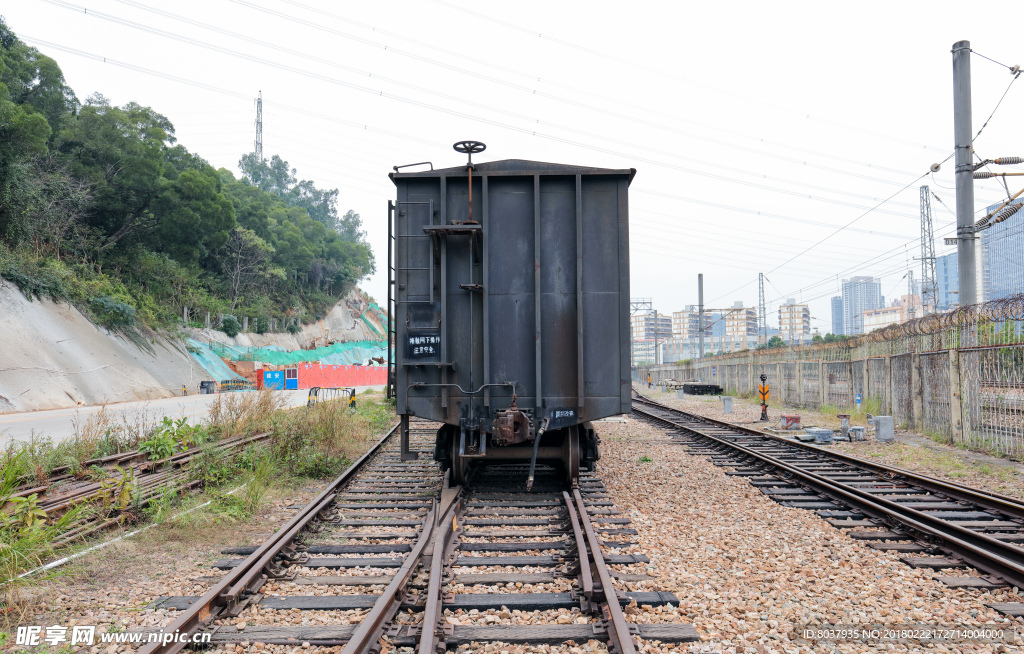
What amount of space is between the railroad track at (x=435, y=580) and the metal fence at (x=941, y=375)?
29.3 feet

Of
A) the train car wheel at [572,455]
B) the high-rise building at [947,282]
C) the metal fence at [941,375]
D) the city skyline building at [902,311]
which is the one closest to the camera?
the train car wheel at [572,455]

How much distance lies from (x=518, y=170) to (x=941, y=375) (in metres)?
11.6

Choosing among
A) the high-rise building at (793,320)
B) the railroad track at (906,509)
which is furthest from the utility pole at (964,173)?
the high-rise building at (793,320)

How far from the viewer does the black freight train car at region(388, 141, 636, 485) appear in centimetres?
740

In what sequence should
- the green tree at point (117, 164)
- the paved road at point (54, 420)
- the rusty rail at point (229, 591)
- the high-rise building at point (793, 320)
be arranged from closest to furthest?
the rusty rail at point (229, 591) < the paved road at point (54, 420) < the green tree at point (117, 164) < the high-rise building at point (793, 320)

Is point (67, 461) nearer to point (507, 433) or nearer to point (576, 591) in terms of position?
point (507, 433)

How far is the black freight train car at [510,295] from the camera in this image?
24.3ft

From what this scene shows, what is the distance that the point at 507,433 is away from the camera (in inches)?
277

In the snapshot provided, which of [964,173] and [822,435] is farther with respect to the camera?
[964,173]

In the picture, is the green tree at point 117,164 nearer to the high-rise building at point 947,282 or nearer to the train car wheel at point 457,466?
the train car wheel at point 457,466

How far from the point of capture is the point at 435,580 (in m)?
4.39

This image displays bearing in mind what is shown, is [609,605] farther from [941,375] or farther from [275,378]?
[275,378]

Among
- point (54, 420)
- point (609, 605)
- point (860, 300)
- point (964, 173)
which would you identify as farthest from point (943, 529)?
point (860, 300)

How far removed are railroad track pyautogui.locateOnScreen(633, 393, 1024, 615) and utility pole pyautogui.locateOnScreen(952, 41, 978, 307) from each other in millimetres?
6658
